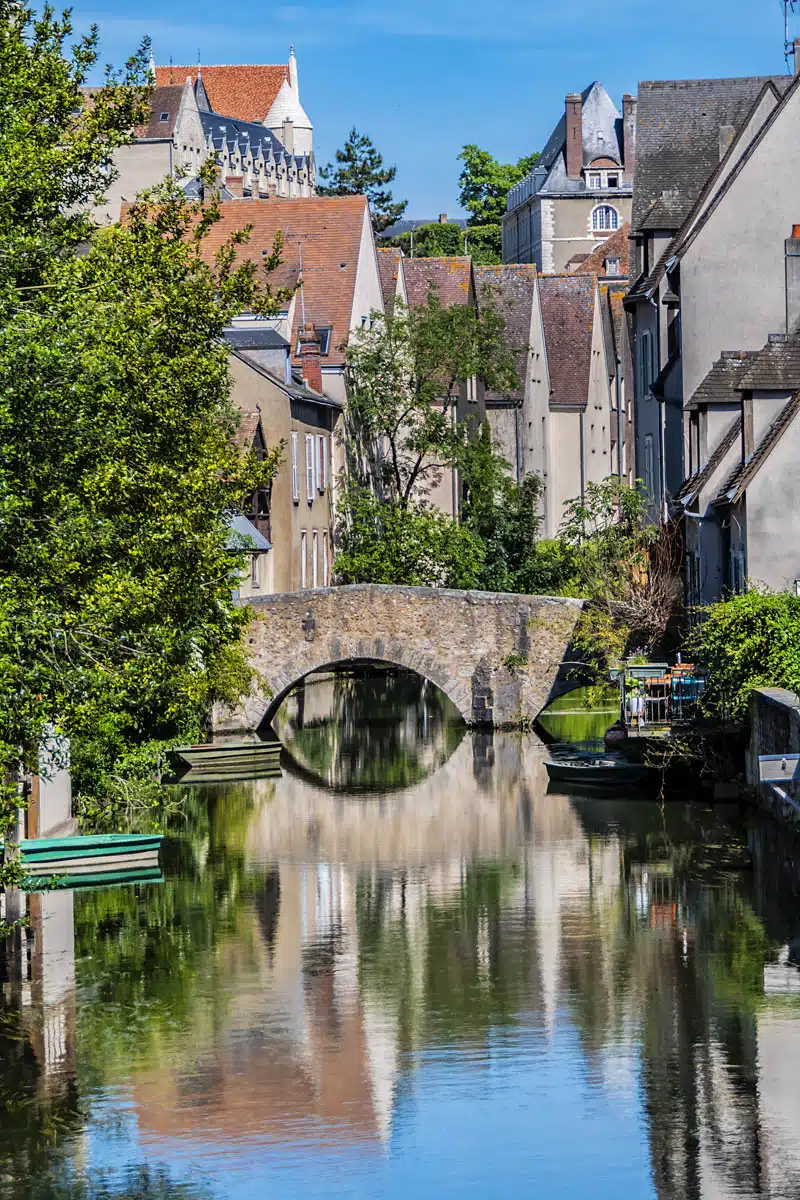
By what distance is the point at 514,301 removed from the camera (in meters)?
62.1

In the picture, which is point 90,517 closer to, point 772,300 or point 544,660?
point 772,300

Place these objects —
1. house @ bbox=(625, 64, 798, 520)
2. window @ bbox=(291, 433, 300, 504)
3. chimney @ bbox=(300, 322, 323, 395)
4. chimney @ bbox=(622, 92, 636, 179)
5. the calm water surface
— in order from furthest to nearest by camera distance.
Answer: chimney @ bbox=(622, 92, 636, 179)
chimney @ bbox=(300, 322, 323, 395)
window @ bbox=(291, 433, 300, 504)
house @ bbox=(625, 64, 798, 520)
the calm water surface

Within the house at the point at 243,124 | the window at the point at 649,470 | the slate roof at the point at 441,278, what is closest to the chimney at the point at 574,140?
the house at the point at 243,124

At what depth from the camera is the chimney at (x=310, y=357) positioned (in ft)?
166

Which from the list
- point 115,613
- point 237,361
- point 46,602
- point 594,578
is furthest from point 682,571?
point 46,602

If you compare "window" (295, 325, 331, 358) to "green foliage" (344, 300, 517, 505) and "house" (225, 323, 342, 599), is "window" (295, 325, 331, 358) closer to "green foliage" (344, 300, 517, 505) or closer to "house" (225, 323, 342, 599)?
"house" (225, 323, 342, 599)

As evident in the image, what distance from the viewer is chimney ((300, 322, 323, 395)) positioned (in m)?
50.6

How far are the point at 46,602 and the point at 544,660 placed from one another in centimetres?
2434

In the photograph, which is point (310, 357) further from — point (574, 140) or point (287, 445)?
point (574, 140)

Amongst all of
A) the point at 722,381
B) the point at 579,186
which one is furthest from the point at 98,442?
the point at 579,186

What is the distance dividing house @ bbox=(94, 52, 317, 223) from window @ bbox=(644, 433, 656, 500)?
5704cm

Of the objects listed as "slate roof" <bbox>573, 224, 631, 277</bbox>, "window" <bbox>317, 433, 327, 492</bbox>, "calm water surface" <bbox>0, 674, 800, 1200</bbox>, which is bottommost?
"calm water surface" <bbox>0, 674, 800, 1200</bbox>

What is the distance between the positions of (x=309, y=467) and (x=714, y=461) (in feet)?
60.6

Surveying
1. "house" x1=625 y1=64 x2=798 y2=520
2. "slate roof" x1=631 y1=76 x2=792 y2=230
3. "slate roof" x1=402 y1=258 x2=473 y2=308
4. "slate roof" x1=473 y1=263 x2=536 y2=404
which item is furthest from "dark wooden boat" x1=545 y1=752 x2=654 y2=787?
"slate roof" x1=473 y1=263 x2=536 y2=404
